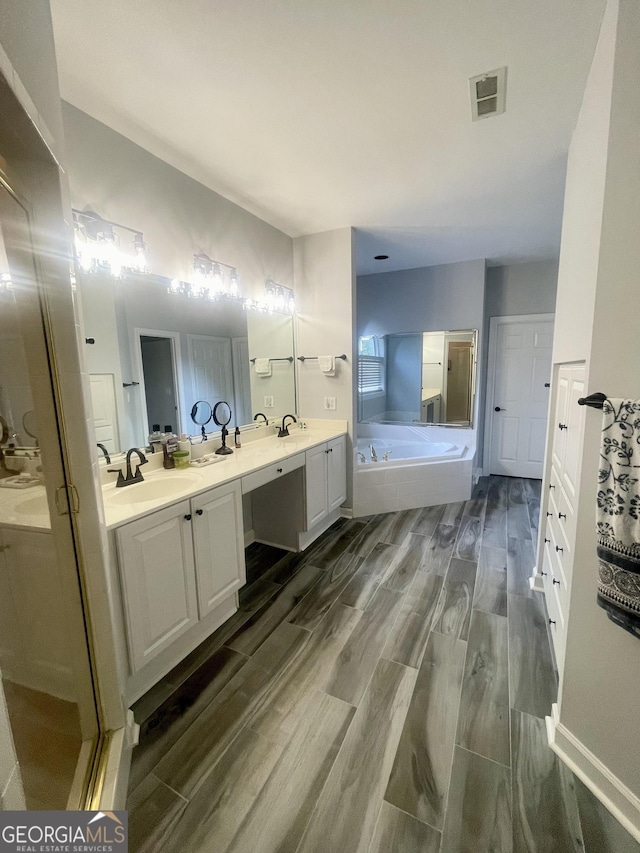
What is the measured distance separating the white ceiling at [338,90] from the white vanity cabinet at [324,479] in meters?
1.90

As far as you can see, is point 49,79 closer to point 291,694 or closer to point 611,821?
point 291,694

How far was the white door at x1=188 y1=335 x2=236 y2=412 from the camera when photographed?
7.73ft

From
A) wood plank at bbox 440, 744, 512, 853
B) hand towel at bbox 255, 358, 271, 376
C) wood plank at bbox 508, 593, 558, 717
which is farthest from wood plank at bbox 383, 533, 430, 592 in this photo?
hand towel at bbox 255, 358, 271, 376

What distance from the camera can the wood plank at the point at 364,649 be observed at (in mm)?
1570

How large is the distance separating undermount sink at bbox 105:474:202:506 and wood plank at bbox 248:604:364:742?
3.11ft

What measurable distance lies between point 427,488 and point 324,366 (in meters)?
1.65

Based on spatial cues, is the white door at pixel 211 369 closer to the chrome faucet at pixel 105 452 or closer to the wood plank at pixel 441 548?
the chrome faucet at pixel 105 452

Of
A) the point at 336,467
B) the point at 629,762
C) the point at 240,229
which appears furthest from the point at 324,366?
the point at 629,762

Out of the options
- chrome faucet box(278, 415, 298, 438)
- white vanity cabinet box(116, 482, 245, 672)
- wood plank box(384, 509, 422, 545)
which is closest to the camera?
white vanity cabinet box(116, 482, 245, 672)

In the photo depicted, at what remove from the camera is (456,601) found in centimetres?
212

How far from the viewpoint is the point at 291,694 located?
1.54 m

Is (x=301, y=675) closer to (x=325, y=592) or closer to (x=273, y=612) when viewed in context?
(x=273, y=612)

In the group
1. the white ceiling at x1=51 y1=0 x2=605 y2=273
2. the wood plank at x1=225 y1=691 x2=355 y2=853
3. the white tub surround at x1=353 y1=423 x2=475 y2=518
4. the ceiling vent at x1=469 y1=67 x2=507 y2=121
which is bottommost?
the wood plank at x1=225 y1=691 x2=355 y2=853

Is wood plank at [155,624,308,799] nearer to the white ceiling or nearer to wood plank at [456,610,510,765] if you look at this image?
wood plank at [456,610,510,765]
